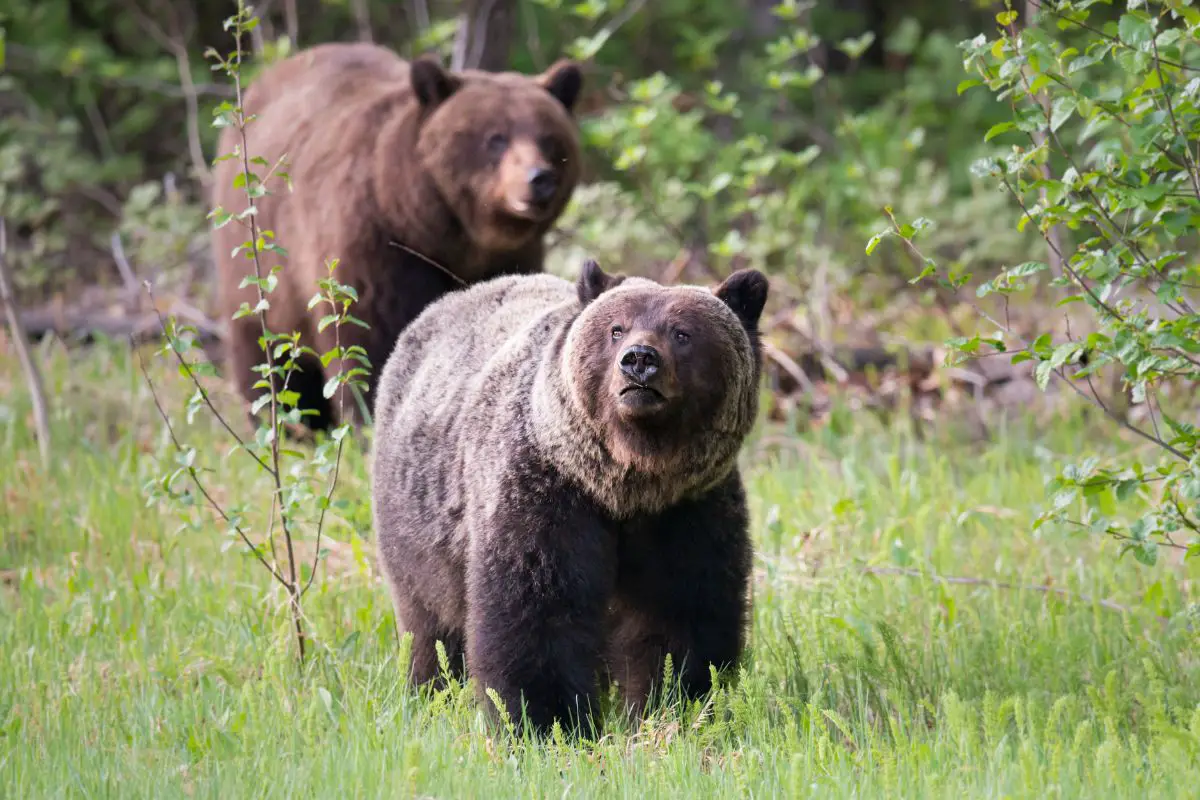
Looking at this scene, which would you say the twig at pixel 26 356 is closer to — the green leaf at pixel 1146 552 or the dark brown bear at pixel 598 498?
the dark brown bear at pixel 598 498

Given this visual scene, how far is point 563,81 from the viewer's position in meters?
8.34

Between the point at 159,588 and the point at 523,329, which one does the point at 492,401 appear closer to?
the point at 523,329

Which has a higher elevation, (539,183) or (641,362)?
(539,183)

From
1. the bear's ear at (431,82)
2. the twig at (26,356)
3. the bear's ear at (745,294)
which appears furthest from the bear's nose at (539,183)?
the bear's ear at (745,294)

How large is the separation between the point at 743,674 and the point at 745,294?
1.18 meters

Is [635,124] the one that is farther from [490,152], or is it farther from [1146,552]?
[1146,552]

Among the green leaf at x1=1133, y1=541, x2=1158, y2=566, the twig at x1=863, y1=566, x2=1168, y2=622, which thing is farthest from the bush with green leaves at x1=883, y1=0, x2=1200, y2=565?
the twig at x1=863, y1=566, x2=1168, y2=622

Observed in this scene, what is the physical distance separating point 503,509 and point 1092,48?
7.33 ft

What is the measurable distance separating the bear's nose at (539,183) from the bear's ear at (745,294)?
3221 mm

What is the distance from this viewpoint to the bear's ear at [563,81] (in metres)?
8.29

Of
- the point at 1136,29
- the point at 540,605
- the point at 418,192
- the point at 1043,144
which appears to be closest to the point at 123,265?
the point at 418,192

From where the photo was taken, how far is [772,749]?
4.11m

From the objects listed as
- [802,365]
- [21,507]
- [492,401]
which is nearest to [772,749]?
[492,401]

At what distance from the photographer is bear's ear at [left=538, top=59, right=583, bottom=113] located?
829cm
